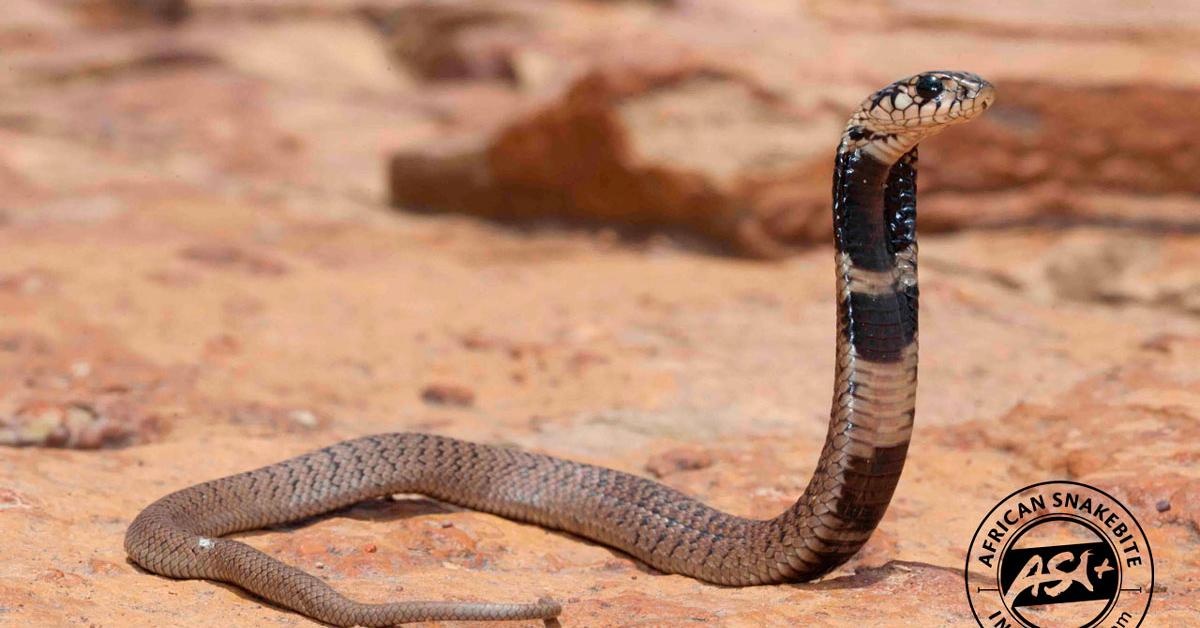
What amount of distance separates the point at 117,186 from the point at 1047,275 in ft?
24.7

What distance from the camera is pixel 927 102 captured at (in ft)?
10.5

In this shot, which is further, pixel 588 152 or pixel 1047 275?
pixel 588 152

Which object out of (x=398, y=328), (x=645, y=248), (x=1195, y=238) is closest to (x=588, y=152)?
(x=645, y=248)

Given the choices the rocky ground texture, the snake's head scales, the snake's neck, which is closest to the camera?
the snake's head scales

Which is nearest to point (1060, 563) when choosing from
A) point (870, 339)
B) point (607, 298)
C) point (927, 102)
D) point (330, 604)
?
point (870, 339)

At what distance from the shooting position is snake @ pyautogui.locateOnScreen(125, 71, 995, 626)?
10.7ft

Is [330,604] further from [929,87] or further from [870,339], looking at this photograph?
[929,87]

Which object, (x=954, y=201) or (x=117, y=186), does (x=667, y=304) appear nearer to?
(x=954, y=201)

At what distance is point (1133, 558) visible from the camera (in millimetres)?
3770

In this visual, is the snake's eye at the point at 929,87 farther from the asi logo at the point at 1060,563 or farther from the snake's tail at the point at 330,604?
the snake's tail at the point at 330,604

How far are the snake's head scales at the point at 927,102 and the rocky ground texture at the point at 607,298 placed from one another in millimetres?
1308

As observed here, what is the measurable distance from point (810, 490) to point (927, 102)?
43.8 inches


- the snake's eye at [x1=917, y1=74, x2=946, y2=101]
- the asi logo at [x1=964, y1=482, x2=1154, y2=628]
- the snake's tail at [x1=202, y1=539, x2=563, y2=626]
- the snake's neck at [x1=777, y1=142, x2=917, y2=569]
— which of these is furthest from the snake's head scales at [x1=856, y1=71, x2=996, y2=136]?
the snake's tail at [x1=202, y1=539, x2=563, y2=626]

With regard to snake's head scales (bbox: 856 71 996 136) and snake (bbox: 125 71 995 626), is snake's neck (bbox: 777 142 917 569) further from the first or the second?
snake's head scales (bbox: 856 71 996 136)
